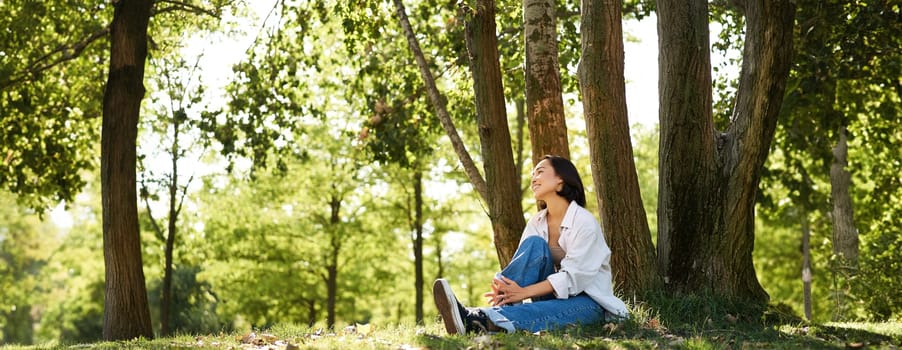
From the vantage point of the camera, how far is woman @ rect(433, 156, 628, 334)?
6.08 m

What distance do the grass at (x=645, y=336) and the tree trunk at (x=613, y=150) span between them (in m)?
0.54

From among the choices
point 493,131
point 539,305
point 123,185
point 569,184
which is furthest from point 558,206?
point 123,185

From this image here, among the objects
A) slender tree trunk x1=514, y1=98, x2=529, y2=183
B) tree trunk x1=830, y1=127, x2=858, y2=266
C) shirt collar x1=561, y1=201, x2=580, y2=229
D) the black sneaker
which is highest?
slender tree trunk x1=514, y1=98, x2=529, y2=183

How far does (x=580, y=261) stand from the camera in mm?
6383

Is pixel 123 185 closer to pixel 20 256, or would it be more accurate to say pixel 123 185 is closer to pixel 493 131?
pixel 493 131

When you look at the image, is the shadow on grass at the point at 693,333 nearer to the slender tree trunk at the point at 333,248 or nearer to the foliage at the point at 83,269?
the slender tree trunk at the point at 333,248

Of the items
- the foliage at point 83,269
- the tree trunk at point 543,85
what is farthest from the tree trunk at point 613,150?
the foliage at point 83,269

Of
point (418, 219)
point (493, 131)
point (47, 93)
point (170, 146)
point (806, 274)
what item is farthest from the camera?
point (418, 219)

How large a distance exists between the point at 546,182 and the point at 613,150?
211 centimetres

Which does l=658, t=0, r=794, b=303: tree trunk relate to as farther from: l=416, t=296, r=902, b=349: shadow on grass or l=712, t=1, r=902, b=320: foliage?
l=712, t=1, r=902, b=320: foliage

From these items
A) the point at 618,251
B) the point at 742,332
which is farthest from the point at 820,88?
the point at 742,332

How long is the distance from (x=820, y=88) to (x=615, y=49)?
661 cm

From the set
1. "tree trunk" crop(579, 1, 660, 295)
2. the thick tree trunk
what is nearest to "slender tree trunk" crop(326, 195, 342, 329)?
the thick tree trunk

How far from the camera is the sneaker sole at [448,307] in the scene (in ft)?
19.5
